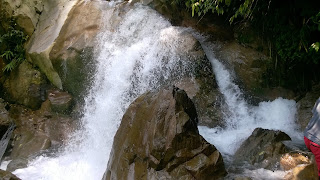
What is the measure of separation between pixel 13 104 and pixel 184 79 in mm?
5707

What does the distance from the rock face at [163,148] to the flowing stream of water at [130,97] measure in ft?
5.47

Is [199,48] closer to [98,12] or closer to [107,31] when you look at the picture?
[107,31]

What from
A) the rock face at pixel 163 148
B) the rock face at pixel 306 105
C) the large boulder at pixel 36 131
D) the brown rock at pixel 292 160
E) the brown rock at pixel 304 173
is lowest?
the rock face at pixel 306 105

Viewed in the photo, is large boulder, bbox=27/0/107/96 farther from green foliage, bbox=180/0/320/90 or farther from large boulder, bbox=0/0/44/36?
green foliage, bbox=180/0/320/90

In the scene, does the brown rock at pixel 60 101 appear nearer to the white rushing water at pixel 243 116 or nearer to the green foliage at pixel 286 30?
the white rushing water at pixel 243 116

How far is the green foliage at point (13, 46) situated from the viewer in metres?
9.95

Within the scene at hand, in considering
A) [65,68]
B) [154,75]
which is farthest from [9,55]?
[154,75]

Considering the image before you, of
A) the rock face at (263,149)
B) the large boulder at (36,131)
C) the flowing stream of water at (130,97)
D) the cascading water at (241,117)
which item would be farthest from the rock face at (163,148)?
the large boulder at (36,131)

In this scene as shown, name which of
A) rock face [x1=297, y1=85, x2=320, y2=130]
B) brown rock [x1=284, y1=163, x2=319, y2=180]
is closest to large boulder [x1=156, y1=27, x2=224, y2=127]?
rock face [x1=297, y1=85, x2=320, y2=130]

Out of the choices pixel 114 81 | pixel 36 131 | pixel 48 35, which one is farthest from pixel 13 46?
pixel 114 81

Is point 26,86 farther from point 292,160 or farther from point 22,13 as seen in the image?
point 292,160

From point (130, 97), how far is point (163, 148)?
3.91 meters

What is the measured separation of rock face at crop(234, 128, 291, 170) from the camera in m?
5.11

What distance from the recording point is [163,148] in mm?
4590
